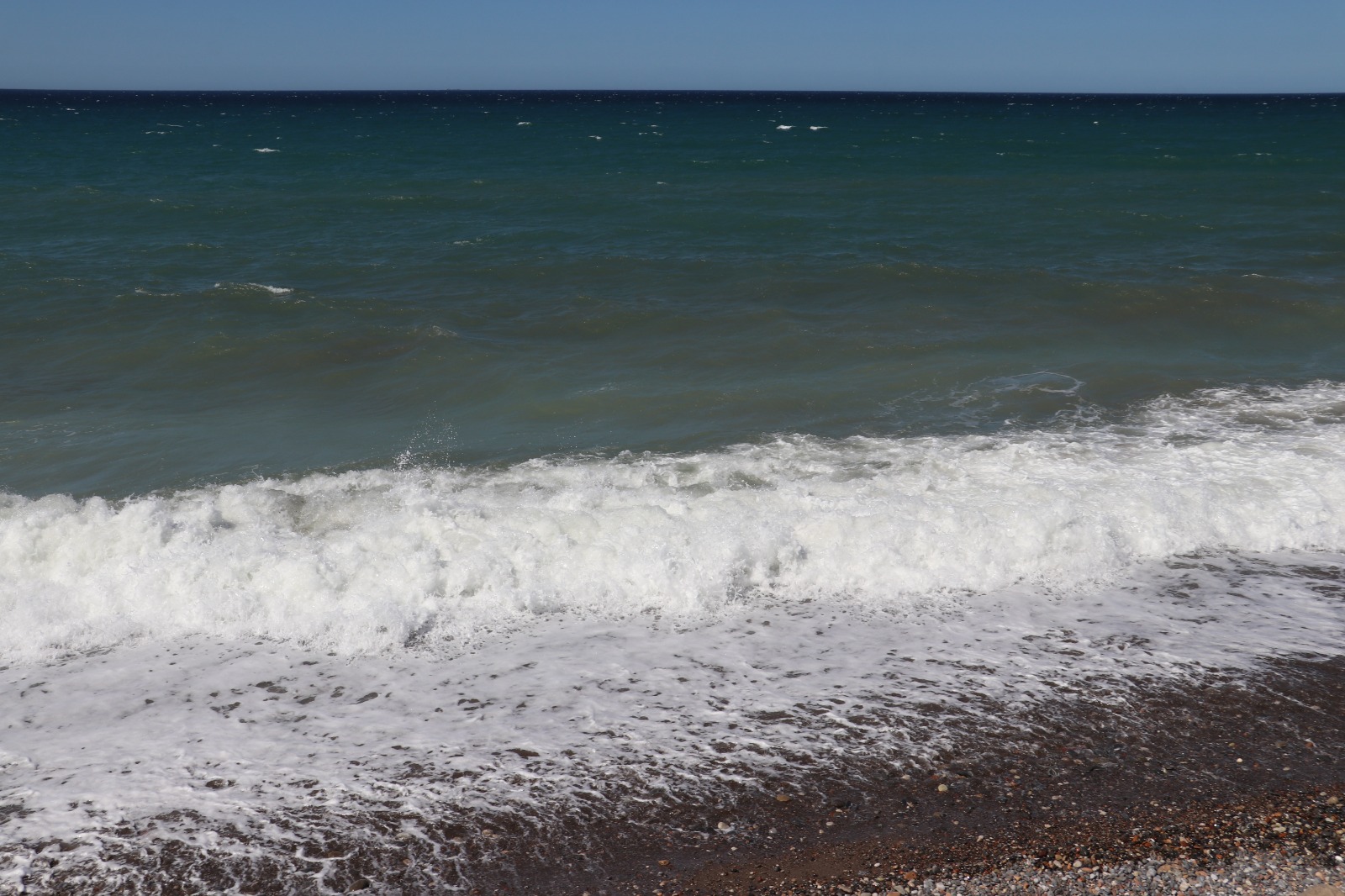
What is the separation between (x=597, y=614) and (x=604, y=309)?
956cm

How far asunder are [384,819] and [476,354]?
927cm

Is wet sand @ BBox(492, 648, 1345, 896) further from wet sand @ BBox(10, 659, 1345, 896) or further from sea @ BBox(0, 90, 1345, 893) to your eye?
sea @ BBox(0, 90, 1345, 893)

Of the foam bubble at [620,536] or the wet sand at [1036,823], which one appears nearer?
the wet sand at [1036,823]

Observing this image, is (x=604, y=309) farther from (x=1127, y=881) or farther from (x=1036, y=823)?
(x=1127, y=881)

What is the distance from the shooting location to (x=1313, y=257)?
1998cm

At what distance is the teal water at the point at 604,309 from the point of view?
11039mm

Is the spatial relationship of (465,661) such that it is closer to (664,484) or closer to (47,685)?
(47,685)

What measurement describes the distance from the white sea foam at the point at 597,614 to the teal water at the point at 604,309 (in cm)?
160

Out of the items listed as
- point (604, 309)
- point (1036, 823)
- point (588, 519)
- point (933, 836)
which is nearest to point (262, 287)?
point (604, 309)

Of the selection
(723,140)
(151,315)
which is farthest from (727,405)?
(723,140)

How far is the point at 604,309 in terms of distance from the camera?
1589 centimetres

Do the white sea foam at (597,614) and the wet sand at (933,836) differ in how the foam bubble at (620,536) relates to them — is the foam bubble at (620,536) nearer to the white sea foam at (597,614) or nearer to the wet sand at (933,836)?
the white sea foam at (597,614)

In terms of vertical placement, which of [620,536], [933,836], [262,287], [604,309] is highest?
[262,287]

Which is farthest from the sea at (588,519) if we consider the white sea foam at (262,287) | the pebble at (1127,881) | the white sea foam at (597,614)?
the pebble at (1127,881)
